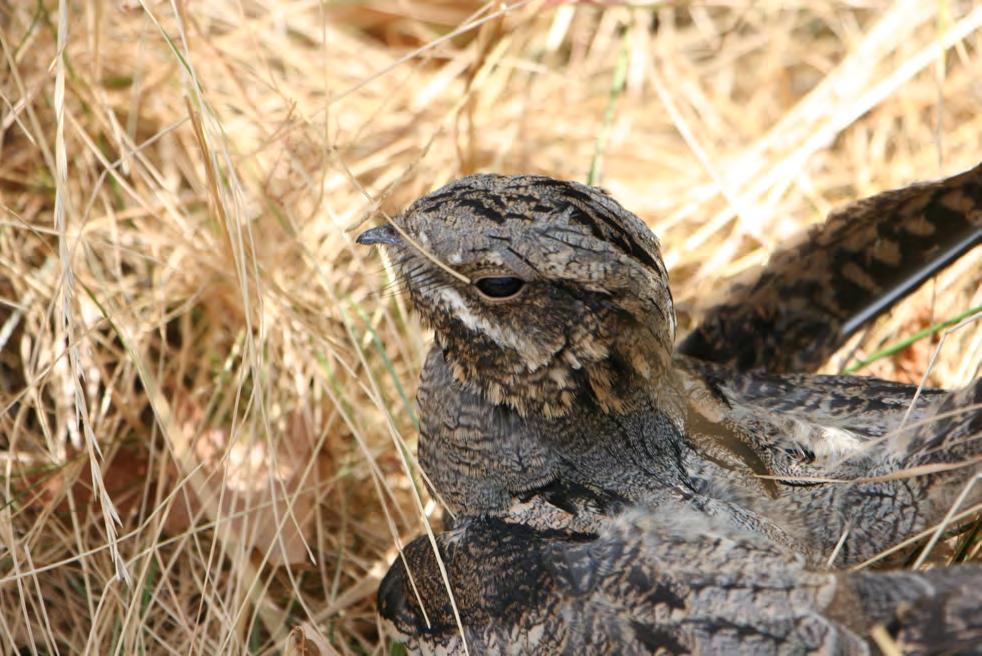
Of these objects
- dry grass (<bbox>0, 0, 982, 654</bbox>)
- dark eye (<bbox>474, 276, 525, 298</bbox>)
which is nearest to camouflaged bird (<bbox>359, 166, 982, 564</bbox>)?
dark eye (<bbox>474, 276, 525, 298</bbox>)

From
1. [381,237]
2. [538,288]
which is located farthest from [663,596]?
[381,237]

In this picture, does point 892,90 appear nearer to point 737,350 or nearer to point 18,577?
point 737,350

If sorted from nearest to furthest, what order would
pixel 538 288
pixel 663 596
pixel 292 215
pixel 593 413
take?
pixel 663 596, pixel 538 288, pixel 593 413, pixel 292 215

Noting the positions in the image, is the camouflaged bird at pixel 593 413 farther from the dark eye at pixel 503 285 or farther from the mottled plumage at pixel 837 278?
the mottled plumage at pixel 837 278

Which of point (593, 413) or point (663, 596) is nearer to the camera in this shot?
point (663, 596)

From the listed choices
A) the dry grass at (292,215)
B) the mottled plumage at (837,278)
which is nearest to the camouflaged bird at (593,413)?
the dry grass at (292,215)

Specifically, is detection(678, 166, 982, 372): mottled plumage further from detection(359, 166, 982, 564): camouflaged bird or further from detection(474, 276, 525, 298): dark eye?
detection(474, 276, 525, 298): dark eye

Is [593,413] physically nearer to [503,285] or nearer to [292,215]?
[503,285]
